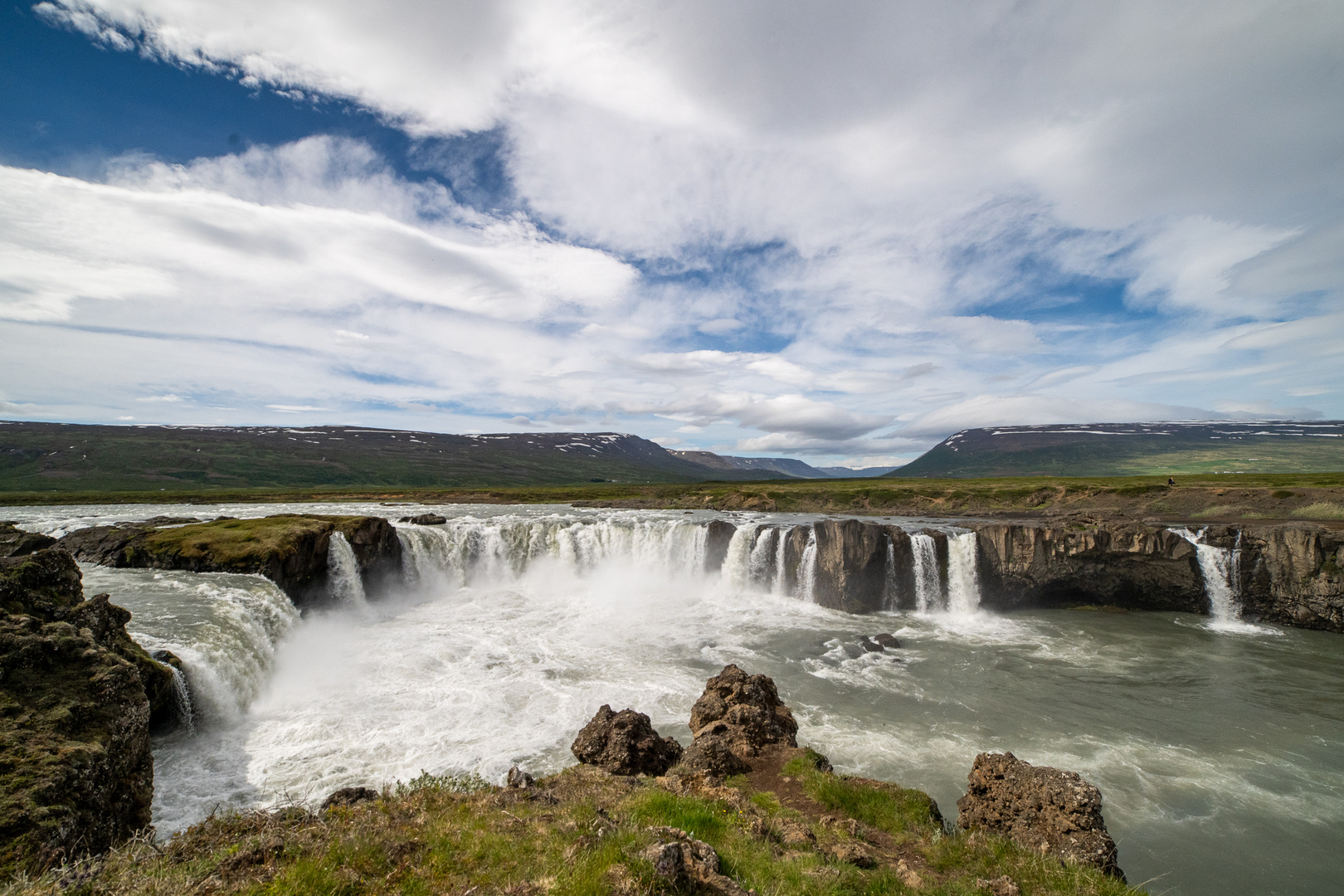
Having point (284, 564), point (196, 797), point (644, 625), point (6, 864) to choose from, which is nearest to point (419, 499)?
point (284, 564)

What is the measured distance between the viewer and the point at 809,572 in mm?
42500

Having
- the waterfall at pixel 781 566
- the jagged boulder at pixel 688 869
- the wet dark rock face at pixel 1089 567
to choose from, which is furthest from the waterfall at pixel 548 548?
the jagged boulder at pixel 688 869

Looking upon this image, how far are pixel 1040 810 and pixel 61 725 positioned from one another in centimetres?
2033

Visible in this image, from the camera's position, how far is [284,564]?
32844mm

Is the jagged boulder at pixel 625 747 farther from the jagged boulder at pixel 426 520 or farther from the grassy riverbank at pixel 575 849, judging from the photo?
the jagged boulder at pixel 426 520

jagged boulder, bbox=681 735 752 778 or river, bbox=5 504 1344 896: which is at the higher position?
jagged boulder, bbox=681 735 752 778

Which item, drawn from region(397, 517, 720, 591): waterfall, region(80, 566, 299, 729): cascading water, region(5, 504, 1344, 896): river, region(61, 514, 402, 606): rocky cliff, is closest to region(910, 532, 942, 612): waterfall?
region(5, 504, 1344, 896): river

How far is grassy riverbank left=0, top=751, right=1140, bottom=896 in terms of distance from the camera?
20.6ft

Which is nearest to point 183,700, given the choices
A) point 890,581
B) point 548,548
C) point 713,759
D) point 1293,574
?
point 713,759

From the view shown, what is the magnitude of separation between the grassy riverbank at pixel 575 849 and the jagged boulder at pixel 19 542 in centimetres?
2226

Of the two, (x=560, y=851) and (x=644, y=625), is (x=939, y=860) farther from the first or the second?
(x=644, y=625)

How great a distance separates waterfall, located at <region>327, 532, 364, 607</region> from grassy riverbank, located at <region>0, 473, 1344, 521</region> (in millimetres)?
54128

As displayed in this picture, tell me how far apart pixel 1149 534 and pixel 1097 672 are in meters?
17.9

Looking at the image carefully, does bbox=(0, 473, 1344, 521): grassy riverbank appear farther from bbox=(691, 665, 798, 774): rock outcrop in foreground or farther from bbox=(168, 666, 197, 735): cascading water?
bbox=(168, 666, 197, 735): cascading water
